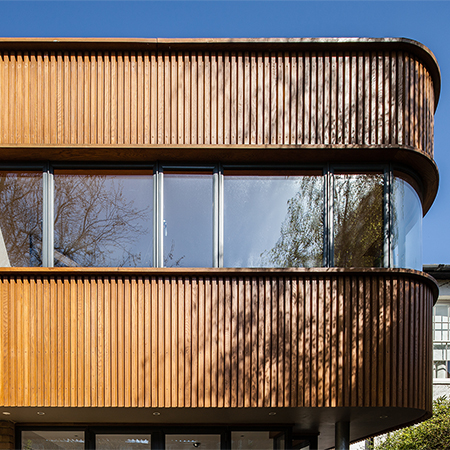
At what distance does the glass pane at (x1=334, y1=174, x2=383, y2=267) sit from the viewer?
7307 millimetres

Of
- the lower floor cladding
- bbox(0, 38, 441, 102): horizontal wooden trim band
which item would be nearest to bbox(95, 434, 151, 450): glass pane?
the lower floor cladding

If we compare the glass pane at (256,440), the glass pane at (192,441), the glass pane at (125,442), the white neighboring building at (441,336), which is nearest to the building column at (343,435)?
the glass pane at (256,440)

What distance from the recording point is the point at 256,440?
8.66 m

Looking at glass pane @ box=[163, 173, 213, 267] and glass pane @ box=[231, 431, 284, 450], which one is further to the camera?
glass pane @ box=[231, 431, 284, 450]

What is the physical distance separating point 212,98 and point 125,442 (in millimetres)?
5945

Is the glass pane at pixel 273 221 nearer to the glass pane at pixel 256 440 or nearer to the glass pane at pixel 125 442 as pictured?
the glass pane at pixel 256 440

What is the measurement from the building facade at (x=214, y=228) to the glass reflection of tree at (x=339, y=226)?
22mm

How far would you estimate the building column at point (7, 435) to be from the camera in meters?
8.34

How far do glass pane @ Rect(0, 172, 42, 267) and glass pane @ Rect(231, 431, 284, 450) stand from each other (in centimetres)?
448

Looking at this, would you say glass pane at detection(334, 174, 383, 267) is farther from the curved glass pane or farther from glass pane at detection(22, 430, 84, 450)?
glass pane at detection(22, 430, 84, 450)

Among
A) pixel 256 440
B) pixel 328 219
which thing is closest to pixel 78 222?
pixel 328 219

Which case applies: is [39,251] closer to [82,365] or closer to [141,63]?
[82,365]

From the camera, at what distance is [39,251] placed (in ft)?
24.1

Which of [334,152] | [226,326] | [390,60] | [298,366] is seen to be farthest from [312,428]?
[390,60]
